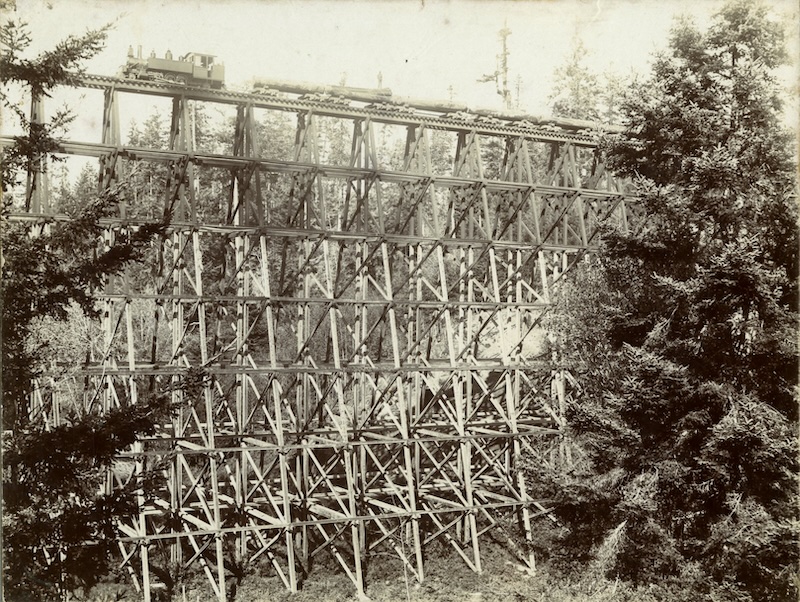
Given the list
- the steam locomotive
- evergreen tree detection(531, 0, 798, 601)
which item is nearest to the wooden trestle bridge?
the steam locomotive

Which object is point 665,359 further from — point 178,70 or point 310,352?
point 178,70

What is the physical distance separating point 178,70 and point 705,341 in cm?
980

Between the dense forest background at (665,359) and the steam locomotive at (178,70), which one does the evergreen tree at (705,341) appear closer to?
the dense forest background at (665,359)

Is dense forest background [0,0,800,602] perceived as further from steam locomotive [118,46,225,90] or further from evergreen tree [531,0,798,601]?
steam locomotive [118,46,225,90]

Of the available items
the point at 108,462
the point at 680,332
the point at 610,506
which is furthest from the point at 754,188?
the point at 108,462

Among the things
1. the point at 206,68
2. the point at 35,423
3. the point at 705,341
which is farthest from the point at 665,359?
the point at 206,68

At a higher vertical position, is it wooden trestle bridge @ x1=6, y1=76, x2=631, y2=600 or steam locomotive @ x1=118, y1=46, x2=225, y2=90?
steam locomotive @ x1=118, y1=46, x2=225, y2=90

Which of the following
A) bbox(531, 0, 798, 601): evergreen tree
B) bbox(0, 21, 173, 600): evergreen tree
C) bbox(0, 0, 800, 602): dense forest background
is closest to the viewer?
bbox(0, 21, 173, 600): evergreen tree

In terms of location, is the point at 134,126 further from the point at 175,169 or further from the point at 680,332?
the point at 680,332

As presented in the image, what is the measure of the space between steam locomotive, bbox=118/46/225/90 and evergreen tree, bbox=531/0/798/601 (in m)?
7.18

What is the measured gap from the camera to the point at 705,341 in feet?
31.1

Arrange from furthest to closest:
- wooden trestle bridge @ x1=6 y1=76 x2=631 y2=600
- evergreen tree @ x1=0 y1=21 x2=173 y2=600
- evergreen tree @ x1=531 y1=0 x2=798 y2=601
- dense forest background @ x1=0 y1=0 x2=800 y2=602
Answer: wooden trestle bridge @ x1=6 y1=76 x2=631 y2=600 → evergreen tree @ x1=531 y1=0 x2=798 y2=601 → dense forest background @ x1=0 y1=0 x2=800 y2=602 → evergreen tree @ x1=0 y1=21 x2=173 y2=600

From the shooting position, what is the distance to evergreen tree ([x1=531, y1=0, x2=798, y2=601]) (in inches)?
348

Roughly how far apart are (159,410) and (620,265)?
7.03m
